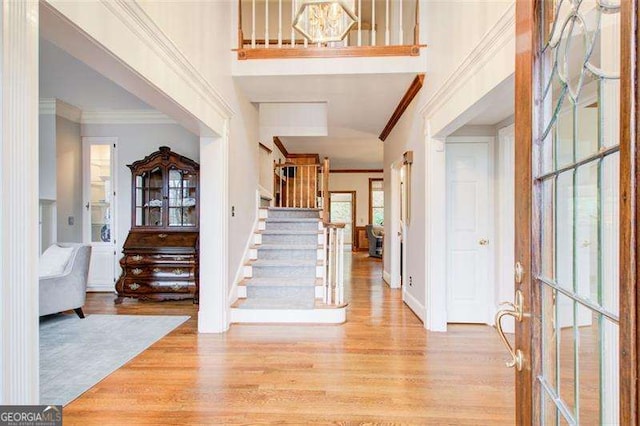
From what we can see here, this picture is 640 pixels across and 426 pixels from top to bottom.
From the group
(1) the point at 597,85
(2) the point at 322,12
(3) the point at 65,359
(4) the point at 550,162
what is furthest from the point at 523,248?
(3) the point at 65,359

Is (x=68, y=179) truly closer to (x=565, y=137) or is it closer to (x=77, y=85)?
(x=77, y=85)

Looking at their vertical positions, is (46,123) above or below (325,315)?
above

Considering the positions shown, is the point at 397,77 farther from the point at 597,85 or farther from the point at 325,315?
the point at 597,85

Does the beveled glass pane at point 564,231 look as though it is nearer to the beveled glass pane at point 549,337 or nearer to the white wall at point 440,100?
the beveled glass pane at point 549,337

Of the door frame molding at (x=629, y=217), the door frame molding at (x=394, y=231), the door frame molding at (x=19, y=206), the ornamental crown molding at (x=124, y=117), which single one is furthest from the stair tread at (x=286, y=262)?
the door frame molding at (x=629, y=217)

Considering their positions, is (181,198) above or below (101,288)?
above

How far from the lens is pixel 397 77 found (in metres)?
3.72

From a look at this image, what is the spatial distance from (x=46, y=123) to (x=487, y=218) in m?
5.76

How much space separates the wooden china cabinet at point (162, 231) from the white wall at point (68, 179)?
98 cm

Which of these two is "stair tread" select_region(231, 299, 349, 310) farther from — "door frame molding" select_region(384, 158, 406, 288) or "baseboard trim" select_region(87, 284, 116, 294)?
"baseboard trim" select_region(87, 284, 116, 294)

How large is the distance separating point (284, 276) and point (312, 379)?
6.65 feet

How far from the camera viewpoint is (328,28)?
2.34 m

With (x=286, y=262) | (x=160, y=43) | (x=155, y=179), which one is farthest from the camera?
(x=155, y=179)

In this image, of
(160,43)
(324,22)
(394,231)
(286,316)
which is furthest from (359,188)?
(160,43)
